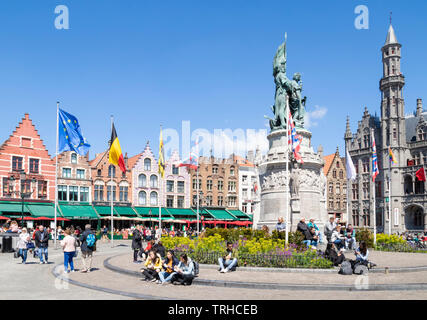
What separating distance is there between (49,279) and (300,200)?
16.1m

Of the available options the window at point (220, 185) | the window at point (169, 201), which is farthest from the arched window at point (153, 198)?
the window at point (220, 185)

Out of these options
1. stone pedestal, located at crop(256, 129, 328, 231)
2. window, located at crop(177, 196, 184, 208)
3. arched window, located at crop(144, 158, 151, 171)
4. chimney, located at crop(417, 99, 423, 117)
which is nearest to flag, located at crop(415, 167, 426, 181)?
chimney, located at crop(417, 99, 423, 117)

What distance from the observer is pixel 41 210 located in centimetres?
5100

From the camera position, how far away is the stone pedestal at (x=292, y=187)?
26047 millimetres

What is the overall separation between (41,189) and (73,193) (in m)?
4.24

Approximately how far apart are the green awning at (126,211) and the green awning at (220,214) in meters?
12.4

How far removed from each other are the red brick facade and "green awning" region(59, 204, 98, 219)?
2556 millimetres

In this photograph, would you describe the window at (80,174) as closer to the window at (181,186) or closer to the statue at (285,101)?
the window at (181,186)

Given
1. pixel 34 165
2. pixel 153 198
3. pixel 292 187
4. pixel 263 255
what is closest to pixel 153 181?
pixel 153 198

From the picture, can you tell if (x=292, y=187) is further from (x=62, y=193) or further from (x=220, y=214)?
(x=220, y=214)

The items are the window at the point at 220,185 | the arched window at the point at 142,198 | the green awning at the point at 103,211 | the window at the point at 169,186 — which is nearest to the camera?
the green awning at the point at 103,211

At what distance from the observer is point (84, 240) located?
55.6 ft
